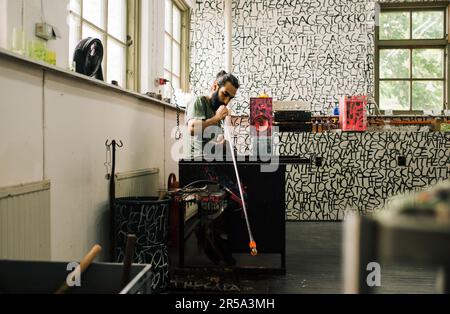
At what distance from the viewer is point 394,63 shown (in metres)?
6.36

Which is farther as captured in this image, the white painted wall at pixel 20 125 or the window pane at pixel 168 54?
the window pane at pixel 168 54

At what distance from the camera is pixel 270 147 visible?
386 cm

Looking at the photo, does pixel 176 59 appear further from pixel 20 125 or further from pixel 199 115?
pixel 20 125

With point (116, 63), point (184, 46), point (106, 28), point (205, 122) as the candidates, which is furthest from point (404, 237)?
point (184, 46)

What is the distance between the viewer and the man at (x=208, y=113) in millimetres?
3221

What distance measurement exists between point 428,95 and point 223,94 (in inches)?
167

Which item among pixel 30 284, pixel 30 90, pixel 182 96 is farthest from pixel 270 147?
pixel 30 284

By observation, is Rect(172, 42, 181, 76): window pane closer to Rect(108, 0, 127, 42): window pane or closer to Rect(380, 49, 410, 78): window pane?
Rect(108, 0, 127, 42): window pane

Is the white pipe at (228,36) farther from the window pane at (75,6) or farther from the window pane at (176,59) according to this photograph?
the window pane at (75,6)

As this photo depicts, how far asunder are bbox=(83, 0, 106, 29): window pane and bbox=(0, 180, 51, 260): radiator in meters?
1.50

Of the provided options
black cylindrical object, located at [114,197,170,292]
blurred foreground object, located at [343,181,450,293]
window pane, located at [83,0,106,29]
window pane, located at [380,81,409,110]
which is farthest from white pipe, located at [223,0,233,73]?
blurred foreground object, located at [343,181,450,293]

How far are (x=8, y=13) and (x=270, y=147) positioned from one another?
2431 millimetres

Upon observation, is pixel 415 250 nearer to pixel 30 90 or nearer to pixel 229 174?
pixel 30 90

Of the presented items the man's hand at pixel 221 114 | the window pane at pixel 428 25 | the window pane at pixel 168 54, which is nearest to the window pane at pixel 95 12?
the man's hand at pixel 221 114
